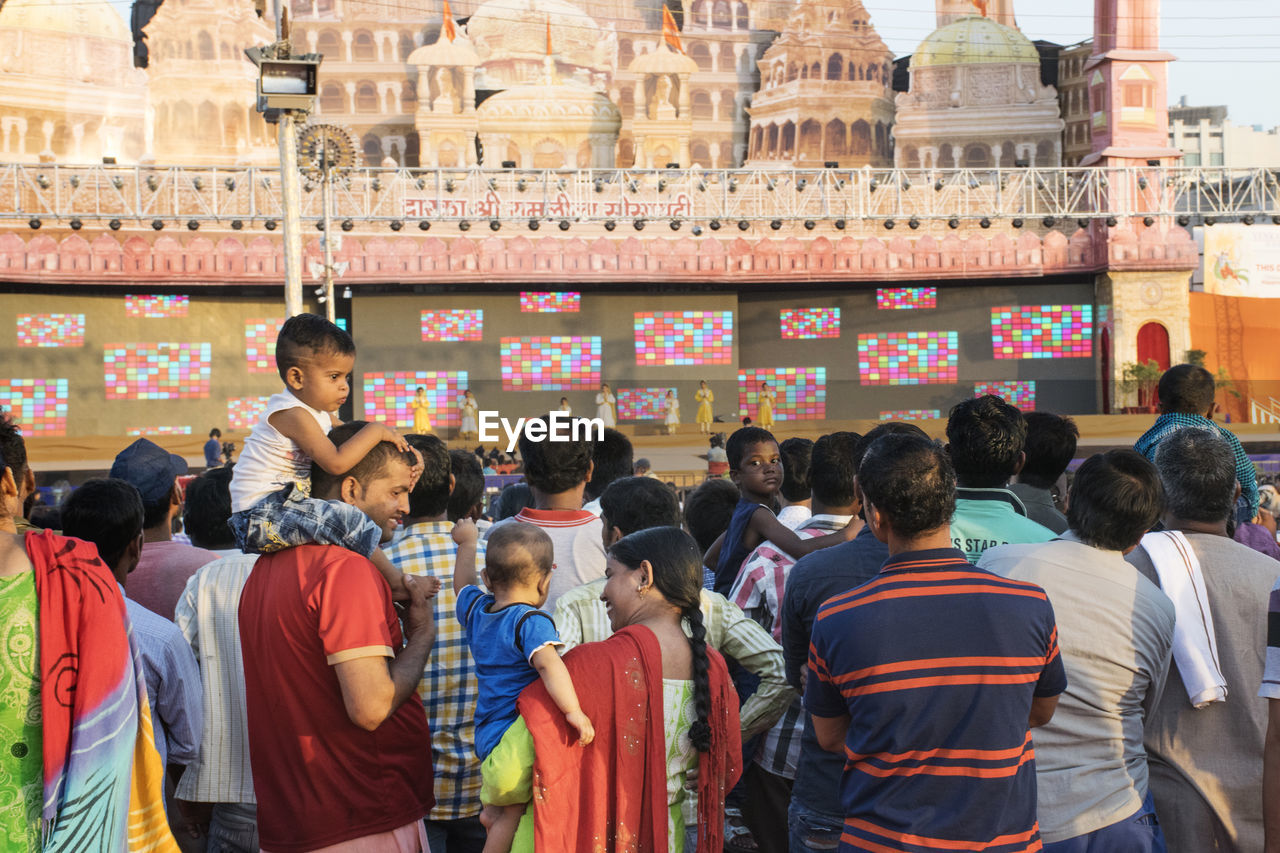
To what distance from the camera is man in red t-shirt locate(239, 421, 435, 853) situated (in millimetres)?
2766

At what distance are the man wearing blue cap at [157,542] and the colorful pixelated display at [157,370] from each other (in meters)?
24.4

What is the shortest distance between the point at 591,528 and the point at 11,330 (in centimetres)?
2623

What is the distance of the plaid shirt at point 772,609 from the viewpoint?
367 cm

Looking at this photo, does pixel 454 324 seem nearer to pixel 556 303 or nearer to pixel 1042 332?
pixel 556 303

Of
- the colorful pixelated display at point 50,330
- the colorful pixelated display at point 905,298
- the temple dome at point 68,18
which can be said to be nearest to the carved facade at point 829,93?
the colorful pixelated display at point 905,298

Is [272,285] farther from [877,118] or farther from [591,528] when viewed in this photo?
[591,528]

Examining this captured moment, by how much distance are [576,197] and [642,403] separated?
5.21 metres

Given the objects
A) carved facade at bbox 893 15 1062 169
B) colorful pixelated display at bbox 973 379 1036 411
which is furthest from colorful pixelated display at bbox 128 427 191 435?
carved facade at bbox 893 15 1062 169

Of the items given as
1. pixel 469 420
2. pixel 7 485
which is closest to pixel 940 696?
pixel 7 485

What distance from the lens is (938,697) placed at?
2.56 meters

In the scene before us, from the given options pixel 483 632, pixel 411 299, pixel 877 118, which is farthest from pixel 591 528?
pixel 877 118

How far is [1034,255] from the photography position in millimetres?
27922

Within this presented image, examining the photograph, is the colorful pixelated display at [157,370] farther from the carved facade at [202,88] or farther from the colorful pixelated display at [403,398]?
the carved facade at [202,88]

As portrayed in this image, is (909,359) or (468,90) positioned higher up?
(468,90)
